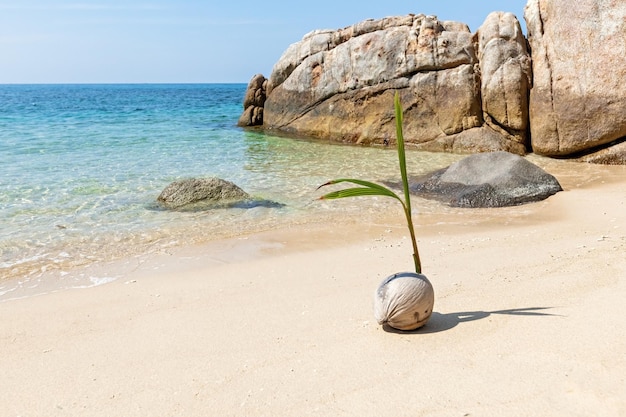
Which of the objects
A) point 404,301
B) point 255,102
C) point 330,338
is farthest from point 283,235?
point 255,102

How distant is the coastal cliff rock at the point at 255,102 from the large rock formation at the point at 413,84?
2.43 meters

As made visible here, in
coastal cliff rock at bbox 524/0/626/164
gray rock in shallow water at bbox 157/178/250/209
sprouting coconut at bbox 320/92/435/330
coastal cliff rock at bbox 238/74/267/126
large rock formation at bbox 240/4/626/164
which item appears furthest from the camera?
coastal cliff rock at bbox 238/74/267/126

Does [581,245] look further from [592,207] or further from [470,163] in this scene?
[470,163]

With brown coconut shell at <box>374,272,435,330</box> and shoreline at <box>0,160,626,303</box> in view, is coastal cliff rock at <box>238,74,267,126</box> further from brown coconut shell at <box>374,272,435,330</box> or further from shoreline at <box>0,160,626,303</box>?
brown coconut shell at <box>374,272,435,330</box>

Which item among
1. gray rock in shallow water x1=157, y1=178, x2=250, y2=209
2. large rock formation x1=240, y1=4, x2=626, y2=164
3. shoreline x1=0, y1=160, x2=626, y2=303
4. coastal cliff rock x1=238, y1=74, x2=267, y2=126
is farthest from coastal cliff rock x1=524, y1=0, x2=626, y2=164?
coastal cliff rock x1=238, y1=74, x2=267, y2=126

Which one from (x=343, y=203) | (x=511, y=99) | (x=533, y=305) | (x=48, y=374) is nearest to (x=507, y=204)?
(x=343, y=203)

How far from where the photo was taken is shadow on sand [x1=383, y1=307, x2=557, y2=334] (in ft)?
11.7

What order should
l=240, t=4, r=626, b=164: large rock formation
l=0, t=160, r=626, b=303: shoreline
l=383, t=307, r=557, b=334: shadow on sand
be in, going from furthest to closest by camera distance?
l=240, t=4, r=626, b=164: large rock formation → l=0, t=160, r=626, b=303: shoreline → l=383, t=307, r=557, b=334: shadow on sand

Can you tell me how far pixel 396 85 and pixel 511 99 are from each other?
11.2 ft

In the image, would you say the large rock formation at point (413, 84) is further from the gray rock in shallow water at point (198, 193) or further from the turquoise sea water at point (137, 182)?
the gray rock in shallow water at point (198, 193)

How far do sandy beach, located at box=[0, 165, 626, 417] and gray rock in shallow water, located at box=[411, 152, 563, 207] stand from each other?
242 centimetres

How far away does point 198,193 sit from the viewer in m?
9.05

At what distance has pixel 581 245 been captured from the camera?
555 cm

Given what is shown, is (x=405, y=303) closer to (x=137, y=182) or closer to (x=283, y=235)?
(x=283, y=235)
